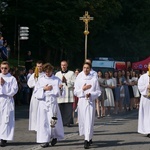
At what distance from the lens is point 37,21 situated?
4488 cm

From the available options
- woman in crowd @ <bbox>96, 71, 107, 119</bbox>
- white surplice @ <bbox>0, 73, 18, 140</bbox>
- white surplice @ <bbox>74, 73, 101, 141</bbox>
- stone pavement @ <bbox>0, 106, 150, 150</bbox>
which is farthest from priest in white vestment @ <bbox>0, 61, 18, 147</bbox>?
woman in crowd @ <bbox>96, 71, 107, 119</bbox>

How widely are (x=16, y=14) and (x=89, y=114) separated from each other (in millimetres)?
33651

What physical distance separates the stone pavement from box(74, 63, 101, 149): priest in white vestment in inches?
18.3

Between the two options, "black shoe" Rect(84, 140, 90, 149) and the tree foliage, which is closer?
"black shoe" Rect(84, 140, 90, 149)

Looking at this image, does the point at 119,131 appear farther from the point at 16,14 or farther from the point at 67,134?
the point at 16,14

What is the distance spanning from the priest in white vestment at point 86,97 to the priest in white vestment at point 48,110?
492 mm

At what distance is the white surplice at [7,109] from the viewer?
12102mm

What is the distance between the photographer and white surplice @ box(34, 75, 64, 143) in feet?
39.1

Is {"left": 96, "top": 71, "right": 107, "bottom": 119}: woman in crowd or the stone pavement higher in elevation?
{"left": 96, "top": 71, "right": 107, "bottom": 119}: woman in crowd

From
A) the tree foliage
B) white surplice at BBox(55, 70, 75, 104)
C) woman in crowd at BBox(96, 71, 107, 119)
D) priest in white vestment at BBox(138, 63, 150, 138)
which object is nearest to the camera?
priest in white vestment at BBox(138, 63, 150, 138)

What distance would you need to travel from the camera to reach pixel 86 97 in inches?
476

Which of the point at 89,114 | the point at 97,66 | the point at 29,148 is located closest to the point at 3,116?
the point at 29,148

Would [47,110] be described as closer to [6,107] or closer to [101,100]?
[6,107]

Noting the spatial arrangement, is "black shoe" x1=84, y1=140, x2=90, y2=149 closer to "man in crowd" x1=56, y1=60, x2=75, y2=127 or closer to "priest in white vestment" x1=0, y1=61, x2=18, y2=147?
"priest in white vestment" x1=0, y1=61, x2=18, y2=147
